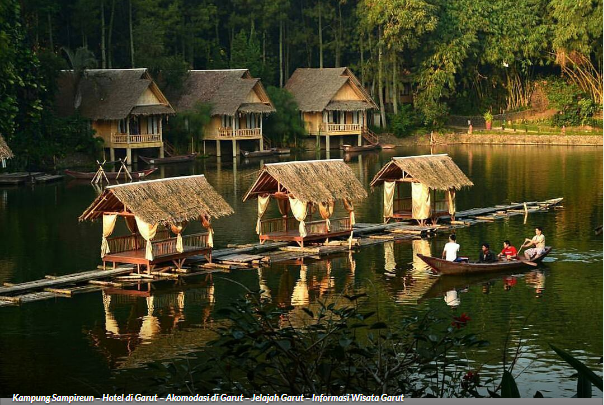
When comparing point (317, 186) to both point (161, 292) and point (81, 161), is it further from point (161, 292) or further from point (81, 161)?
point (81, 161)

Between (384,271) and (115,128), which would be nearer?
(384,271)

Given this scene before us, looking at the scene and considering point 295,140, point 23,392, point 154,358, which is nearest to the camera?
point 23,392

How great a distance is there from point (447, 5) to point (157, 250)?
4753 centimetres

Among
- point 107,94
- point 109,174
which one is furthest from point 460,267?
point 107,94

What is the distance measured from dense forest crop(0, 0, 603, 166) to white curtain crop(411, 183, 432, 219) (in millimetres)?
30019

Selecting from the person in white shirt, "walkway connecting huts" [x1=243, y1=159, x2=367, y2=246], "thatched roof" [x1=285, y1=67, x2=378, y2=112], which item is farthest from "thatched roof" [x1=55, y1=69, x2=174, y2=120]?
the person in white shirt

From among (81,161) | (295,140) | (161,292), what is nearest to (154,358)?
(161,292)

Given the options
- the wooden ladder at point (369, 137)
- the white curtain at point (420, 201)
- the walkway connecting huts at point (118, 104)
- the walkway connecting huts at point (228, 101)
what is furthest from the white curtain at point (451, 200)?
the wooden ladder at point (369, 137)

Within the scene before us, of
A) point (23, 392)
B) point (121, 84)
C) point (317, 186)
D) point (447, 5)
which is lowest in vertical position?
point (23, 392)

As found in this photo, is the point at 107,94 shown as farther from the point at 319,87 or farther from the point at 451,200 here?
the point at 451,200

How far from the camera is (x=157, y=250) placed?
1122 inches

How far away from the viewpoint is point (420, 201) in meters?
36.0

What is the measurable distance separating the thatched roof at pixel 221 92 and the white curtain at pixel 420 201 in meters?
28.0

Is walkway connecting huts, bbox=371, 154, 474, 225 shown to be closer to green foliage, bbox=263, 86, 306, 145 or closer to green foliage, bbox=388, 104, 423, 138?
green foliage, bbox=263, 86, 306, 145
